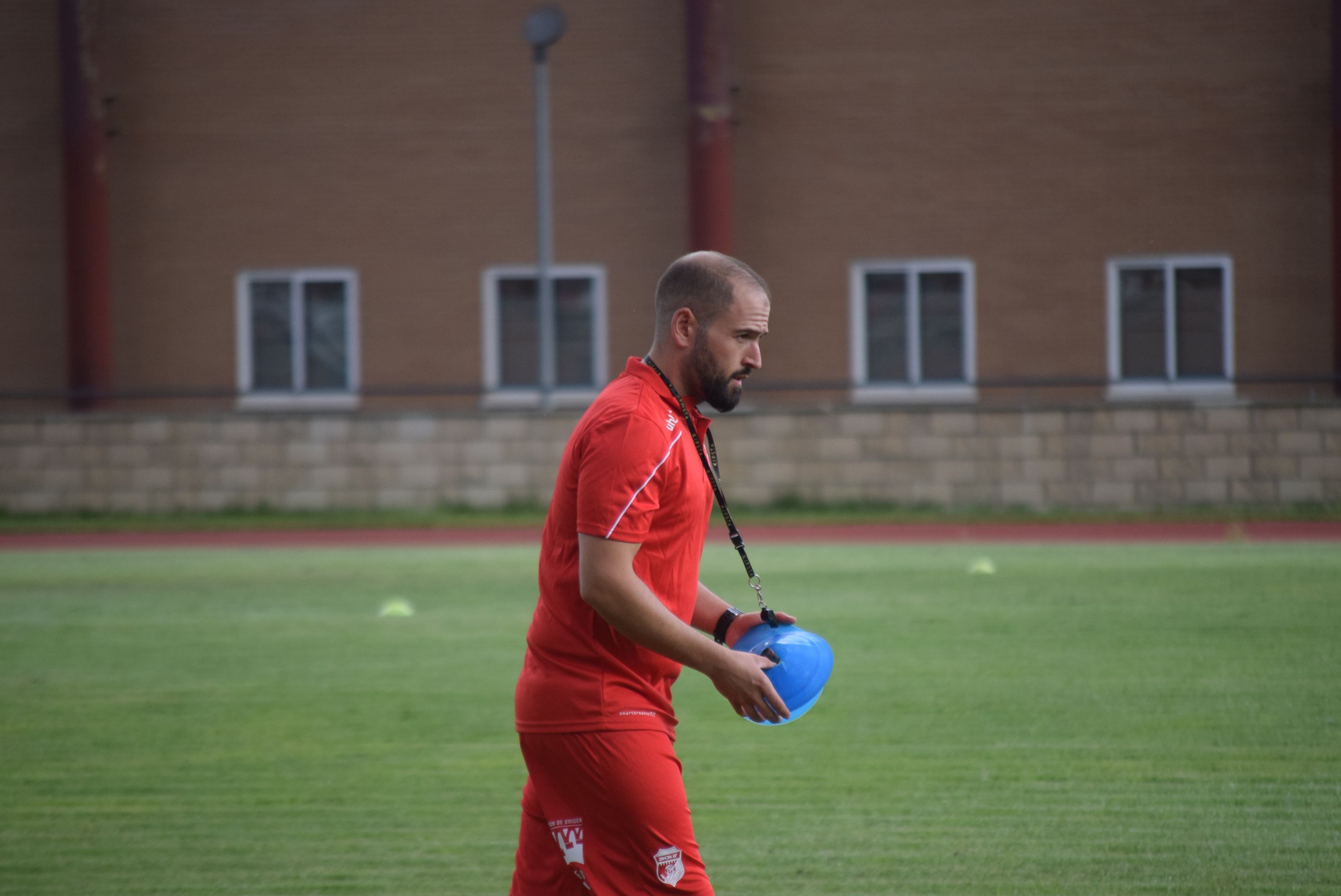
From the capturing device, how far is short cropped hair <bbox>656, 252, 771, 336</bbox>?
3762mm

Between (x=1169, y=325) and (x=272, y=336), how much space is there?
1483cm

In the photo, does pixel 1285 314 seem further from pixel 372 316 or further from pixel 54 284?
pixel 54 284

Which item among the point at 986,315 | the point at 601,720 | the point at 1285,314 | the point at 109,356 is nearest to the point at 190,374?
the point at 109,356

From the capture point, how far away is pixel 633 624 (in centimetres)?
352

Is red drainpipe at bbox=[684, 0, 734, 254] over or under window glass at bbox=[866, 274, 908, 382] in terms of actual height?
over

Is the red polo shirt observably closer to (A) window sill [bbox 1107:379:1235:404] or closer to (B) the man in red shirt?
(B) the man in red shirt

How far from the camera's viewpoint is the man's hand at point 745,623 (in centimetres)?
403

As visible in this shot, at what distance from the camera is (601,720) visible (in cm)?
364

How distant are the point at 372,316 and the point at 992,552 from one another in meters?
12.3

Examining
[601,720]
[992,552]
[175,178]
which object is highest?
[175,178]

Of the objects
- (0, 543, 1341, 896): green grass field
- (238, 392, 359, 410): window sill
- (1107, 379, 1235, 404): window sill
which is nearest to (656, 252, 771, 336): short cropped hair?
(0, 543, 1341, 896): green grass field

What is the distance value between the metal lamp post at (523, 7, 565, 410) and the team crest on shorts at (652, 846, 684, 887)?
19413mm

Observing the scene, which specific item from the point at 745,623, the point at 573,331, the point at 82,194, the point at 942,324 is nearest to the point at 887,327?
the point at 942,324

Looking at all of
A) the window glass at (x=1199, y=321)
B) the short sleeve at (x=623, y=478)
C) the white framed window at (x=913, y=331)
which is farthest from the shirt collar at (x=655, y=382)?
the window glass at (x=1199, y=321)
